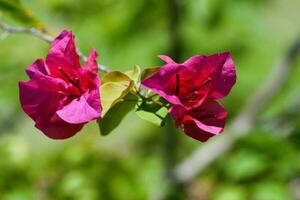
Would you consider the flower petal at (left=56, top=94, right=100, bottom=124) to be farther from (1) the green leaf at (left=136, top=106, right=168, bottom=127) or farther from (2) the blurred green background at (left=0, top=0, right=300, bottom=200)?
(2) the blurred green background at (left=0, top=0, right=300, bottom=200)

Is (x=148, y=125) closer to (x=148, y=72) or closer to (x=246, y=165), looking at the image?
(x=246, y=165)

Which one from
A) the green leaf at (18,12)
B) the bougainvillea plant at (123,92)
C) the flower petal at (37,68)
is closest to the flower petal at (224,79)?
the bougainvillea plant at (123,92)

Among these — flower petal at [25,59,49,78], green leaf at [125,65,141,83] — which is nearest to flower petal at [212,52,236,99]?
green leaf at [125,65,141,83]

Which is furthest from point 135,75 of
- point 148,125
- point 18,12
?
point 148,125

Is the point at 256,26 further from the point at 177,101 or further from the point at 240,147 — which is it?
the point at 177,101

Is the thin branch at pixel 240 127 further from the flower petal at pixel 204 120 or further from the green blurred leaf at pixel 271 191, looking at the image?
the flower petal at pixel 204 120

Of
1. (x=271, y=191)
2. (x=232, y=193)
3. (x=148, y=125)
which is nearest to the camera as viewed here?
(x=271, y=191)

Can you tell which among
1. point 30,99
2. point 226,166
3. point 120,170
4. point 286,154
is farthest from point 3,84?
point 30,99
